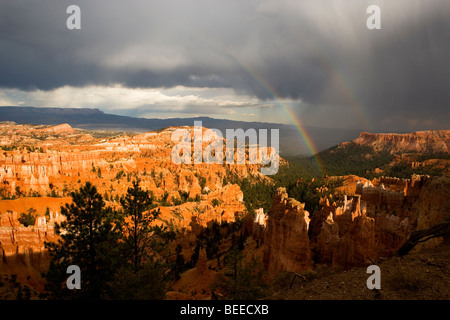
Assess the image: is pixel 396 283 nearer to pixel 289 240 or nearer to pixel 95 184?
pixel 289 240

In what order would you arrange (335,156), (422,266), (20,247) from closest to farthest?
(422,266), (20,247), (335,156)

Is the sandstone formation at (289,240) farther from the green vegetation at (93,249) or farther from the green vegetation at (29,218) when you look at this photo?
the green vegetation at (29,218)

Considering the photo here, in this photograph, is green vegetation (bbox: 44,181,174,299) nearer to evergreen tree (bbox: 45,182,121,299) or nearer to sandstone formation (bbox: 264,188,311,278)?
evergreen tree (bbox: 45,182,121,299)

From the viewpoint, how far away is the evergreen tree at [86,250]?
1424cm

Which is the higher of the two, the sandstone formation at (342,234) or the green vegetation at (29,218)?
the sandstone formation at (342,234)

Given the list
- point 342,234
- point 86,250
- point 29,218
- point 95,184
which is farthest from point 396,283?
point 95,184

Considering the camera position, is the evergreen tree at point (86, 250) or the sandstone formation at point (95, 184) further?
the sandstone formation at point (95, 184)

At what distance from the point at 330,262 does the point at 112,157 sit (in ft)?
392

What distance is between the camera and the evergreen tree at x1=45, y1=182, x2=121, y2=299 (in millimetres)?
14242

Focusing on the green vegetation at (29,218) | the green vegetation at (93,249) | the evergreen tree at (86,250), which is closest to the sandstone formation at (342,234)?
the green vegetation at (93,249)
